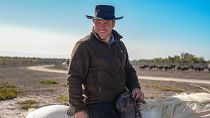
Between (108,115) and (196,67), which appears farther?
(196,67)

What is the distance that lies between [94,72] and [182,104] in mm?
998

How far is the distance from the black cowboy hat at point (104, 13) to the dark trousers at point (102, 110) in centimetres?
95

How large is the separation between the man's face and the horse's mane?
858 millimetres

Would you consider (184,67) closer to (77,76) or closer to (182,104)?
(182,104)

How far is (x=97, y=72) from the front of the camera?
14.5 ft

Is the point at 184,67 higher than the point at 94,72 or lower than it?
lower

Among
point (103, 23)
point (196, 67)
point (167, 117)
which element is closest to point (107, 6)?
point (103, 23)

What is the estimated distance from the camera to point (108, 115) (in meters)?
4.40

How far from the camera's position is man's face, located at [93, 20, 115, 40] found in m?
4.47

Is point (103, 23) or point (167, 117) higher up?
point (103, 23)

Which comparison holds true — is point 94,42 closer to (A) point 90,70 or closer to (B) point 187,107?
(A) point 90,70

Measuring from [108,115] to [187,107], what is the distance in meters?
0.85

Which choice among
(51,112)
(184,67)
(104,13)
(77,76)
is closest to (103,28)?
(104,13)

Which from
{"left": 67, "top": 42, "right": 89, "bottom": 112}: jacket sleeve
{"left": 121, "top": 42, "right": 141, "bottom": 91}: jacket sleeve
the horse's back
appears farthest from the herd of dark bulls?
{"left": 67, "top": 42, "right": 89, "bottom": 112}: jacket sleeve
